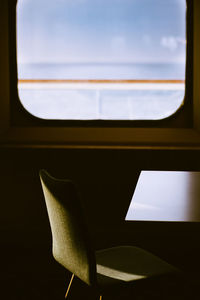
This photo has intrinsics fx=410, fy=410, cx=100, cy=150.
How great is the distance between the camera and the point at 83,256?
3.95 ft

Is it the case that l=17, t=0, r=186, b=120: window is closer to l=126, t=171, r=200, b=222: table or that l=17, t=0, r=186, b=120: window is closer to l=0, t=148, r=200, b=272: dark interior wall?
l=0, t=148, r=200, b=272: dark interior wall

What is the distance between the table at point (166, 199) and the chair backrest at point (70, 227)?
145mm

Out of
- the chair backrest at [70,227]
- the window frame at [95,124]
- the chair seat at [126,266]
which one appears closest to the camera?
the chair backrest at [70,227]

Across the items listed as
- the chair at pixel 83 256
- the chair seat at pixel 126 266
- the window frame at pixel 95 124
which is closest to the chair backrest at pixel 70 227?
the chair at pixel 83 256

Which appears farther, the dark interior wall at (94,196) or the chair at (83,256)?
the dark interior wall at (94,196)

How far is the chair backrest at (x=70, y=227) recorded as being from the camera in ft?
3.75

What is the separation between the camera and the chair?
1.16 meters

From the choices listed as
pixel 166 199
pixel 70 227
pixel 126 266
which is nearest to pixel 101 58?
pixel 166 199

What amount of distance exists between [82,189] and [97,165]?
20cm

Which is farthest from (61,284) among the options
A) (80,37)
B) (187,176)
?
(80,37)

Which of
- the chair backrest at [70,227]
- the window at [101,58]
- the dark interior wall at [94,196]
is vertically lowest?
the dark interior wall at [94,196]

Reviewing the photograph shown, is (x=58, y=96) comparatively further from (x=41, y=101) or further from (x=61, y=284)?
(x=61, y=284)

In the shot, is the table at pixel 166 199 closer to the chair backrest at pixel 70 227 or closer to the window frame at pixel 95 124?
the chair backrest at pixel 70 227

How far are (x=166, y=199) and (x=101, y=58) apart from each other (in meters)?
1.76
